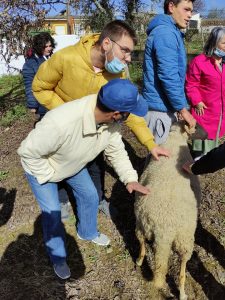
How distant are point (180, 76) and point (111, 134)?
3.03ft

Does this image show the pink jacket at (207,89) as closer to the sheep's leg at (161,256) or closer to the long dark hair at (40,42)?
the sheep's leg at (161,256)

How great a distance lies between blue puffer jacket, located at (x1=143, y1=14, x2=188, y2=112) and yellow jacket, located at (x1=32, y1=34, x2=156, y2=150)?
348 millimetres

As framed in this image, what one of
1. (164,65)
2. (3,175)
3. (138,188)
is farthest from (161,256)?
(3,175)

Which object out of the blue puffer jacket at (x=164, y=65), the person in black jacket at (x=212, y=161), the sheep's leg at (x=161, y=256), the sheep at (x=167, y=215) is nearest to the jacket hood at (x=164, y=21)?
the blue puffer jacket at (x=164, y=65)

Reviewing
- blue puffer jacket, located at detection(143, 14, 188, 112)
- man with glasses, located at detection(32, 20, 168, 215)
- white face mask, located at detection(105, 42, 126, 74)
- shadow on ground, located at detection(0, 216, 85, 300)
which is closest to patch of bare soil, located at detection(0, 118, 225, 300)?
shadow on ground, located at detection(0, 216, 85, 300)

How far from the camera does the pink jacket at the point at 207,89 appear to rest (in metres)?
3.60

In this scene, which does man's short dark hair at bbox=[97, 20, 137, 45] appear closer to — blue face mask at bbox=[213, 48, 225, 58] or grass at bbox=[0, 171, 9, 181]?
blue face mask at bbox=[213, 48, 225, 58]

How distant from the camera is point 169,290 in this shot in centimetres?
284

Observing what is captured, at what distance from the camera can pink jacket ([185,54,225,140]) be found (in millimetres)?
3600

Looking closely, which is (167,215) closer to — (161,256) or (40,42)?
(161,256)

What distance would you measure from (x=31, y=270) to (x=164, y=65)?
2.10 m

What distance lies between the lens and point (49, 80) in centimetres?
294

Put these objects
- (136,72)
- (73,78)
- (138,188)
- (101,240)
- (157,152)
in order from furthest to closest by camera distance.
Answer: (136,72) → (101,240) → (157,152) → (73,78) → (138,188)

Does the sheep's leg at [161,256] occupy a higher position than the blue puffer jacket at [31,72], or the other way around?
the blue puffer jacket at [31,72]
